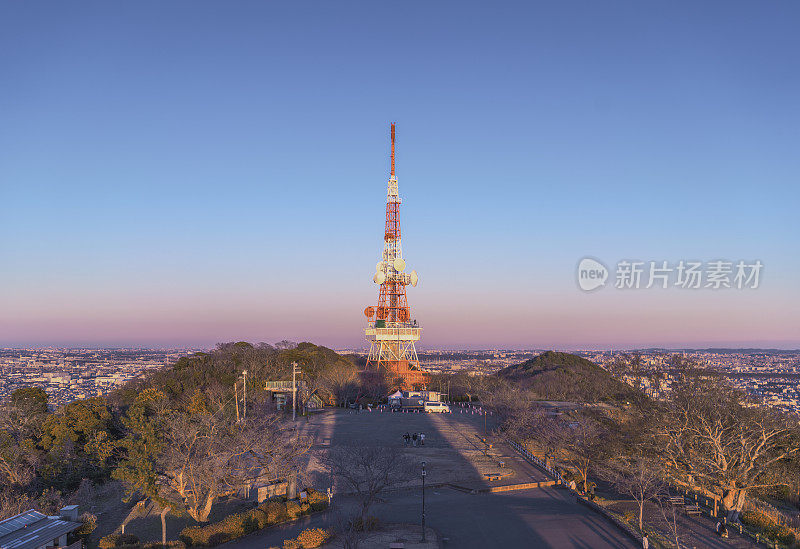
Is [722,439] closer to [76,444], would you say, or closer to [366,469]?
[366,469]

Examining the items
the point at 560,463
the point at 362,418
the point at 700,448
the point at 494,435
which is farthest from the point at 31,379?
the point at 700,448

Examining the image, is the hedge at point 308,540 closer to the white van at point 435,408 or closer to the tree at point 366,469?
the tree at point 366,469

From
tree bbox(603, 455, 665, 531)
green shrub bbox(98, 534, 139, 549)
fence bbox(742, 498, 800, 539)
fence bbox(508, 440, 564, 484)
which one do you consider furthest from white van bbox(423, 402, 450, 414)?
green shrub bbox(98, 534, 139, 549)

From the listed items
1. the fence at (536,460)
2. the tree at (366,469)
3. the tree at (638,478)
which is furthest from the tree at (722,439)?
the tree at (366,469)

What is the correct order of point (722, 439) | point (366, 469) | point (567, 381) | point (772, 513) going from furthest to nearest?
1. point (567, 381)
2. point (722, 439)
3. point (772, 513)
4. point (366, 469)

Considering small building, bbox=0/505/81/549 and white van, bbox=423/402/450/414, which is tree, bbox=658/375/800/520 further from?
small building, bbox=0/505/81/549

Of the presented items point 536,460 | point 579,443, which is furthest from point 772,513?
point 536,460
